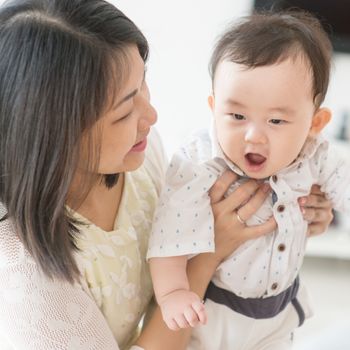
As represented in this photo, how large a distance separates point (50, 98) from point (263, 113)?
374 millimetres

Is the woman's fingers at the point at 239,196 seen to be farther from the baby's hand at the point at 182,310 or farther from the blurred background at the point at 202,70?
the blurred background at the point at 202,70

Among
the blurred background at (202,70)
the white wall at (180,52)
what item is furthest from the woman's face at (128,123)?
the white wall at (180,52)

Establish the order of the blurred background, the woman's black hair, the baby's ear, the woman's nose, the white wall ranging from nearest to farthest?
the woman's black hair < the woman's nose < the baby's ear < the blurred background < the white wall

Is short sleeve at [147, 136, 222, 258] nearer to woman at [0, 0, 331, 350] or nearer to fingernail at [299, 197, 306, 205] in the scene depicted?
woman at [0, 0, 331, 350]

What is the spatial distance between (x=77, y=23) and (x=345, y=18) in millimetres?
2059

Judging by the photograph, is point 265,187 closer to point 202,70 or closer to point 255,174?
point 255,174

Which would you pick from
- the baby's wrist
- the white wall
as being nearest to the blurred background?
the white wall

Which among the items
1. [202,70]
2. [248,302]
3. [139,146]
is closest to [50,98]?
[139,146]

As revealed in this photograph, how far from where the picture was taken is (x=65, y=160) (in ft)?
2.88

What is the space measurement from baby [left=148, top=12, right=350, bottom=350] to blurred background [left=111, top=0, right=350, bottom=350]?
140cm

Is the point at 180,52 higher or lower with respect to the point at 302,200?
lower

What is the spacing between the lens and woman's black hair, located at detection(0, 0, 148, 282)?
0.84 metres

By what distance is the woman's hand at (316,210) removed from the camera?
1.17 metres

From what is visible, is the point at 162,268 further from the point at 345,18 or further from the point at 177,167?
the point at 345,18
